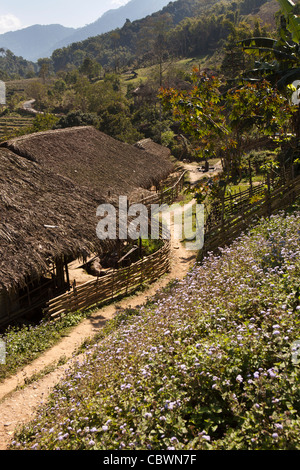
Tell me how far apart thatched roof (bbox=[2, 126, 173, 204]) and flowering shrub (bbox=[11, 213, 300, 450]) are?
8427mm

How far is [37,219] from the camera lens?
407 inches

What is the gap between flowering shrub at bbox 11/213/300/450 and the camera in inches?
138

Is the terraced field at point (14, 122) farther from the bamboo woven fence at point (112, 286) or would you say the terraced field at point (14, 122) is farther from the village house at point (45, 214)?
the bamboo woven fence at point (112, 286)

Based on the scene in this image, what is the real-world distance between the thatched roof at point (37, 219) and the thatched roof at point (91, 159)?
1.65 meters

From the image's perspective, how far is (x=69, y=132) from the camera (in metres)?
18.1

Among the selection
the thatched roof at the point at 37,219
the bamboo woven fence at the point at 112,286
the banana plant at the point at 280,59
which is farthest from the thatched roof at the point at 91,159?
the banana plant at the point at 280,59

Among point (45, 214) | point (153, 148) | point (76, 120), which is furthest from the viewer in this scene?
point (76, 120)

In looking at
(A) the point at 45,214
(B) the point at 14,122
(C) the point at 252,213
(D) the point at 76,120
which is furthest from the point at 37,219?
(B) the point at 14,122

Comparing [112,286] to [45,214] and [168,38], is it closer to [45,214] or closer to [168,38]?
[45,214]

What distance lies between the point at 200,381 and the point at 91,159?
14600 millimetres

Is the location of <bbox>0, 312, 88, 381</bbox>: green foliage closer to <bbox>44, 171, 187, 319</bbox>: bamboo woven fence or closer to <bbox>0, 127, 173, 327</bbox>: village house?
<bbox>44, 171, 187, 319</bbox>: bamboo woven fence

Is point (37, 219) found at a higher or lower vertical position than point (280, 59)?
lower

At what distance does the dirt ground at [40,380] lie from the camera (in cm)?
577

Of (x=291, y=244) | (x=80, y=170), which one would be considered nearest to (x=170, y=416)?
(x=291, y=244)
